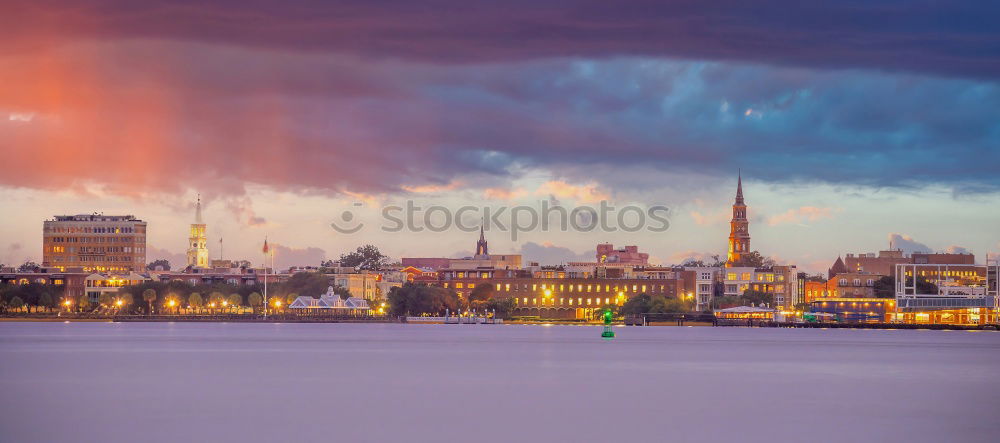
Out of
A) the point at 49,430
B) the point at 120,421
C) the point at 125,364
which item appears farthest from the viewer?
the point at 125,364

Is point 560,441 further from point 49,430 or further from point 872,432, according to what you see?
point 49,430

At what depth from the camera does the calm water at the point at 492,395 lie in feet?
144

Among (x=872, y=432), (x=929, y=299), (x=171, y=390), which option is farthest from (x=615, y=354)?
(x=929, y=299)

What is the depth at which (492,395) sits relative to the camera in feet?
191

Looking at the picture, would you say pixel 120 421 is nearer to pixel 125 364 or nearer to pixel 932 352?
pixel 125 364

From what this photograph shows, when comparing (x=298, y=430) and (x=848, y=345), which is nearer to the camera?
(x=298, y=430)

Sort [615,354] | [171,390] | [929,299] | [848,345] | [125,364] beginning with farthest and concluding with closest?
[929,299] → [848,345] → [615,354] → [125,364] → [171,390]

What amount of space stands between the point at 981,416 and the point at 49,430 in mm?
30028

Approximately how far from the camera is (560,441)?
4084 cm

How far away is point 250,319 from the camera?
198500 mm

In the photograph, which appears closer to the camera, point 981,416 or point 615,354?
point 981,416

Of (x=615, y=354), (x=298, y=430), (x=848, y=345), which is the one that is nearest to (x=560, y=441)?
(x=298, y=430)

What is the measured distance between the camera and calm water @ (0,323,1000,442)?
144ft

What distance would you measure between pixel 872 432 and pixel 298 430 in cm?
1736
